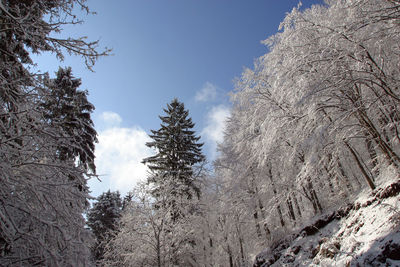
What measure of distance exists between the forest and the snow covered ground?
0.71 ft

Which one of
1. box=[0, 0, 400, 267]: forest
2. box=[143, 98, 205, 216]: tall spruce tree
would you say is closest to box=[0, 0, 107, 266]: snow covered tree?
box=[0, 0, 400, 267]: forest

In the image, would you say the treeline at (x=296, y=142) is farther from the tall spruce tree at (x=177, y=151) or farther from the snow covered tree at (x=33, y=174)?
the snow covered tree at (x=33, y=174)

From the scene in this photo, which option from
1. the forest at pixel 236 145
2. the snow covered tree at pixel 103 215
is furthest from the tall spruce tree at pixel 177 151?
the snow covered tree at pixel 103 215

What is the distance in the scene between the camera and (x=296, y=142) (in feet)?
20.4

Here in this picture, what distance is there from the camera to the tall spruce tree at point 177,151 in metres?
15.2

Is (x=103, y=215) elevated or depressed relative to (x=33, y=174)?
elevated

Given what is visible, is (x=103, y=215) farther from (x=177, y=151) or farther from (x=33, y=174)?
(x=33, y=174)

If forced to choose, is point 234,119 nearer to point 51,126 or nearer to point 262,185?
point 262,185

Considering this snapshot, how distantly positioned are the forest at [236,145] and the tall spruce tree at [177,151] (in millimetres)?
102

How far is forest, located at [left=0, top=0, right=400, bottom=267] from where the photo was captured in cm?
315

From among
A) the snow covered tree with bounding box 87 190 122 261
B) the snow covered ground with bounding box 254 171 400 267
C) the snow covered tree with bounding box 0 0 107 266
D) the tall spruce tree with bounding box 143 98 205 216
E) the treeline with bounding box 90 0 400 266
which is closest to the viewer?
the snow covered tree with bounding box 0 0 107 266

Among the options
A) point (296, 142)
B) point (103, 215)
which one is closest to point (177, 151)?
point (296, 142)

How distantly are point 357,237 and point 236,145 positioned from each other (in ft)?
21.2

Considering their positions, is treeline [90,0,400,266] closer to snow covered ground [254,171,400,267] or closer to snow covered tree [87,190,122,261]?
snow covered ground [254,171,400,267]
